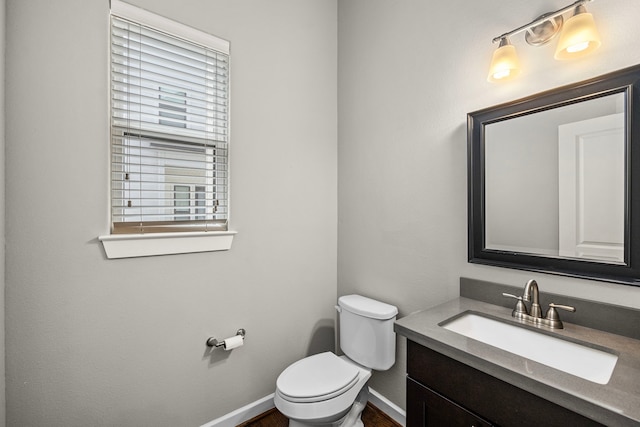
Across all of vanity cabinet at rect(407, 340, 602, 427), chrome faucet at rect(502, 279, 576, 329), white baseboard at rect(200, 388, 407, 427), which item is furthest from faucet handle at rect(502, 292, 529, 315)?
white baseboard at rect(200, 388, 407, 427)

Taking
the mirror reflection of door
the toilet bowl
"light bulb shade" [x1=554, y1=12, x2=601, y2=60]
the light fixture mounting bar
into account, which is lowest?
the toilet bowl

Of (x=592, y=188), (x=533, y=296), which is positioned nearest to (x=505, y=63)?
(x=592, y=188)

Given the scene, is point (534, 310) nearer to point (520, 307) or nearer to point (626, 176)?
point (520, 307)

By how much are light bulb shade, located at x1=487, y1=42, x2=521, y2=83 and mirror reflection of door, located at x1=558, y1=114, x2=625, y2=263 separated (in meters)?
0.30

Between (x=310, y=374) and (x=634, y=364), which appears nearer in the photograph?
(x=634, y=364)

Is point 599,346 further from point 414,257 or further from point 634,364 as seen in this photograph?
point 414,257

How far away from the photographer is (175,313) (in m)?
1.51

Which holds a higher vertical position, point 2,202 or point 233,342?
point 2,202

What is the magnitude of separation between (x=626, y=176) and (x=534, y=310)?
1.82ft

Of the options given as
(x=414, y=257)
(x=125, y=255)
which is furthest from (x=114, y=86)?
(x=414, y=257)

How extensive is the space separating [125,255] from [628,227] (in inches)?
78.8

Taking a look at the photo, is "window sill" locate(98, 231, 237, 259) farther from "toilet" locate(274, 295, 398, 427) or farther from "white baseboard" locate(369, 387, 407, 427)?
"white baseboard" locate(369, 387, 407, 427)

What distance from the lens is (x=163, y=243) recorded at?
1.46m

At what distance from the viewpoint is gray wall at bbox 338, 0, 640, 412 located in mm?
1129
